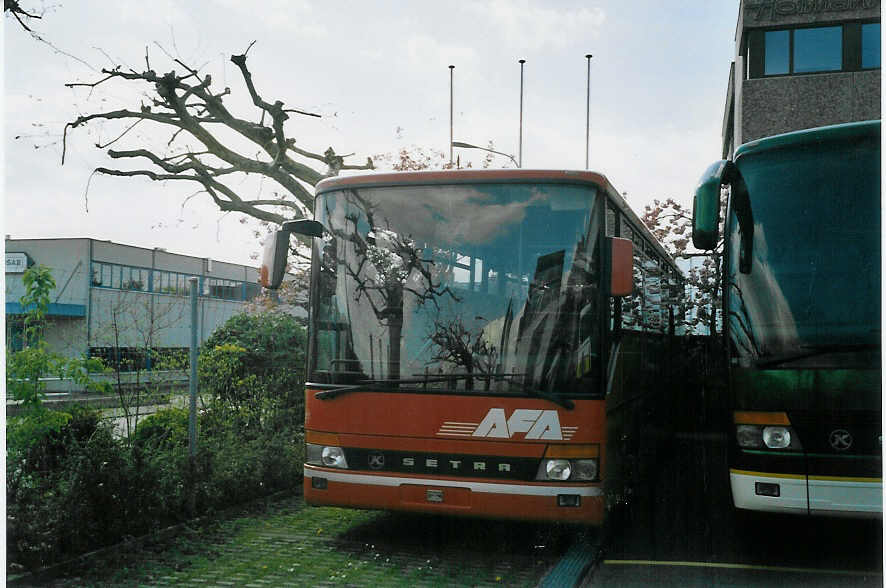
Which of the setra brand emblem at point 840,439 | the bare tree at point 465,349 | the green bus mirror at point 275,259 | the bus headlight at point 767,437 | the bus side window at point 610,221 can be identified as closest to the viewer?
the setra brand emblem at point 840,439

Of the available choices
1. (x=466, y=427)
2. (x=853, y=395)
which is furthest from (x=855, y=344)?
(x=466, y=427)

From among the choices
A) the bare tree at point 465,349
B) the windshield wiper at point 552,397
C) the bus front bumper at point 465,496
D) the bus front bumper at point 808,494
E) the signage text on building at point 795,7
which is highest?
the signage text on building at point 795,7

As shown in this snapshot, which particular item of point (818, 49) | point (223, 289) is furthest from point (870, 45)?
point (223, 289)

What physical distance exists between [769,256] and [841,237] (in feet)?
1.57

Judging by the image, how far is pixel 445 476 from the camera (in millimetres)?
6496

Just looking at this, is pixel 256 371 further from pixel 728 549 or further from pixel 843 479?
pixel 843 479

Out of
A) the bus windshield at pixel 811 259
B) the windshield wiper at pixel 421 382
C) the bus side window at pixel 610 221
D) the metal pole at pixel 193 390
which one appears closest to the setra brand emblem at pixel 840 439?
the bus windshield at pixel 811 259

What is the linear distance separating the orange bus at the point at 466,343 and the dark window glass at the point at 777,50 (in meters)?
1.64

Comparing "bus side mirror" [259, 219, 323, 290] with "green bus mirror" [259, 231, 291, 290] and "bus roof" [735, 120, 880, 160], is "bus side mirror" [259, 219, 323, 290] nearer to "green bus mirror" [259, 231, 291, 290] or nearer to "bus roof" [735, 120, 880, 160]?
"green bus mirror" [259, 231, 291, 290]

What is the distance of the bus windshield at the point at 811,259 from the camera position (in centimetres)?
586

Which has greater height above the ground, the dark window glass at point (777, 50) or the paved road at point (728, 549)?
the dark window glass at point (777, 50)

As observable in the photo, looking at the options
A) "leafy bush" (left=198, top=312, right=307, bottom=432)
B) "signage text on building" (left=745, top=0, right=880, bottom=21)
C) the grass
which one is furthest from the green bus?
"leafy bush" (left=198, top=312, right=307, bottom=432)

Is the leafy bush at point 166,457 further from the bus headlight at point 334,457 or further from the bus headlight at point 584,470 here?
the bus headlight at point 584,470

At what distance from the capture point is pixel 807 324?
6000mm
